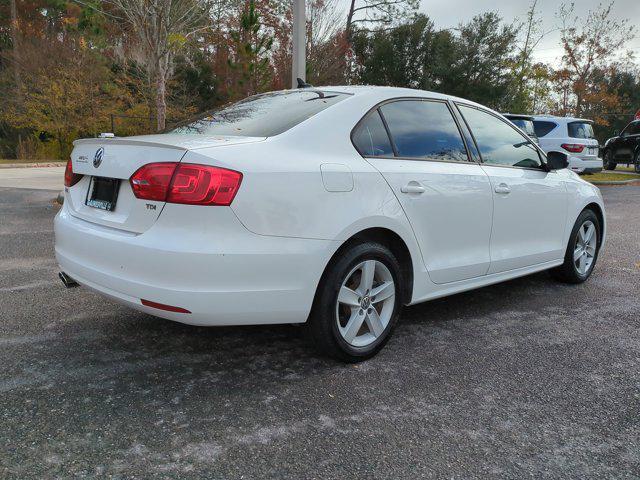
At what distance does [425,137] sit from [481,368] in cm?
151

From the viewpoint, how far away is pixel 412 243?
344cm

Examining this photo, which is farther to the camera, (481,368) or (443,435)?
(481,368)

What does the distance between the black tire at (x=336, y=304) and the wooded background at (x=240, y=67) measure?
498 inches

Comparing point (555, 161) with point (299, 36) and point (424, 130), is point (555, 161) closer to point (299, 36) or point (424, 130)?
point (424, 130)

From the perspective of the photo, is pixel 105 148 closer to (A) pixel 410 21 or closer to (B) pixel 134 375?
(B) pixel 134 375

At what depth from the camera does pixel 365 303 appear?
3.27 meters

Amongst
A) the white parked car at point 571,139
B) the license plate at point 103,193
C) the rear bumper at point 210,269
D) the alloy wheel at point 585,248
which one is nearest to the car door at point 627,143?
the white parked car at point 571,139

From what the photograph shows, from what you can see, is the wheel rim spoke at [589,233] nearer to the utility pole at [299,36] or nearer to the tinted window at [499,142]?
the tinted window at [499,142]

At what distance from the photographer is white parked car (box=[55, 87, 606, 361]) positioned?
266 cm

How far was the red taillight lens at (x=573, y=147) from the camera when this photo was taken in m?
15.0

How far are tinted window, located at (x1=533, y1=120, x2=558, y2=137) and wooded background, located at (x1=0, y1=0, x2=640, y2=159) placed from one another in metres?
7.93

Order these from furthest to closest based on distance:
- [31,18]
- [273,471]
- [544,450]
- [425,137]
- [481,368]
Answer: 1. [31,18]
2. [425,137]
3. [481,368]
4. [544,450]
5. [273,471]

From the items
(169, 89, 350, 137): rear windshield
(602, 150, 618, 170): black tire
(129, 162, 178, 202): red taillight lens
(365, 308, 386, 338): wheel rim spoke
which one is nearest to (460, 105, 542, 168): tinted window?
(169, 89, 350, 137): rear windshield

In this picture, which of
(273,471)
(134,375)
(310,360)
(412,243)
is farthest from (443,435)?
(134,375)
